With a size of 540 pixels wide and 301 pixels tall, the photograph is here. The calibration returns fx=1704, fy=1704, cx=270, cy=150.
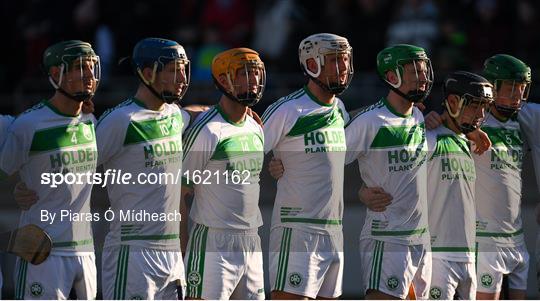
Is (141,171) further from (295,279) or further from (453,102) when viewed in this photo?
(453,102)

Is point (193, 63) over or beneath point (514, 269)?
over

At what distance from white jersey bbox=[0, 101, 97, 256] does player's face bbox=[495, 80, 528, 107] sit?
14.2 feet

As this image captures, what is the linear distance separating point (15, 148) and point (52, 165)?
1.10 ft

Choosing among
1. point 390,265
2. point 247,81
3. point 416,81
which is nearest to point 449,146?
point 416,81

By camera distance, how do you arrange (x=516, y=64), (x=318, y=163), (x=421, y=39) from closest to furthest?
(x=318, y=163) → (x=516, y=64) → (x=421, y=39)

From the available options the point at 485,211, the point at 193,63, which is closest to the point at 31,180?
the point at 485,211

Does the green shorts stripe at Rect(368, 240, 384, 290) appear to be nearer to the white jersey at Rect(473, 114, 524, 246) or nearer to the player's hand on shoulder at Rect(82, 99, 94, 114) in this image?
the white jersey at Rect(473, 114, 524, 246)

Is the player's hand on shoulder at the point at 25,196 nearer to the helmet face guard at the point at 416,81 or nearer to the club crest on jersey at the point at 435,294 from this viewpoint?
the helmet face guard at the point at 416,81

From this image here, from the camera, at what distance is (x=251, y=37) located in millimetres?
23859

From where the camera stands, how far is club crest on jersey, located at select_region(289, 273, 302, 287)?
604 inches

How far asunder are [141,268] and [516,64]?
439 centimetres

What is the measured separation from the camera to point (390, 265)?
15461mm

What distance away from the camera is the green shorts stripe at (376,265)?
15477 mm

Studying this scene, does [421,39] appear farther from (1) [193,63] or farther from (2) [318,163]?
(2) [318,163]
